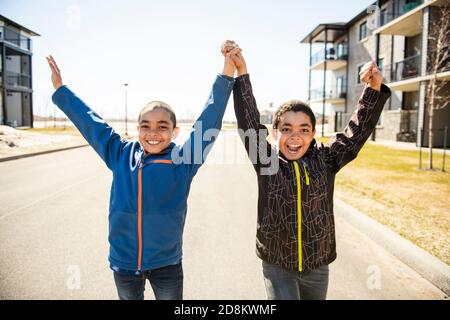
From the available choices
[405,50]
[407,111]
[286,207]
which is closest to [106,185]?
[286,207]

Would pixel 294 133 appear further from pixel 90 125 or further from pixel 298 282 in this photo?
pixel 90 125

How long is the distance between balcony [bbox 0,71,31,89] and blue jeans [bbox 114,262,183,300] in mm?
39146

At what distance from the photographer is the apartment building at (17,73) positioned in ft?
113

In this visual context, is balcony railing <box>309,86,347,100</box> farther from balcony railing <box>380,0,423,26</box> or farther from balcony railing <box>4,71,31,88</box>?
A: balcony railing <box>4,71,31,88</box>

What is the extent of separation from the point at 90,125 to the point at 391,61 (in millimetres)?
26793

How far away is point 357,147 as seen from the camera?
2215mm

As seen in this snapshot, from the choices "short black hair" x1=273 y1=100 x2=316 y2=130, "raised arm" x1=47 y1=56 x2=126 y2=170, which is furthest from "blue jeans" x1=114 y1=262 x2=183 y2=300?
"short black hair" x1=273 y1=100 x2=316 y2=130

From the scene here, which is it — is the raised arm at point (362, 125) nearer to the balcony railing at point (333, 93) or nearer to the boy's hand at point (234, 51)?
the boy's hand at point (234, 51)

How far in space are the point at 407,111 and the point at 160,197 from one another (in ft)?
80.5

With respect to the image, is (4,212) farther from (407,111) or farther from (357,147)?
(407,111)

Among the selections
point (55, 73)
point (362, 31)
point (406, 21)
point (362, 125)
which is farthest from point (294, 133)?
point (362, 31)

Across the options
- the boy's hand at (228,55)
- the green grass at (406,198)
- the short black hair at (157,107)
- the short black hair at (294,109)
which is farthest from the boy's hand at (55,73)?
the green grass at (406,198)

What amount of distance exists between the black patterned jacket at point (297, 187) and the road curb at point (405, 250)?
2105mm

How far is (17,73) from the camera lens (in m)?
35.5
